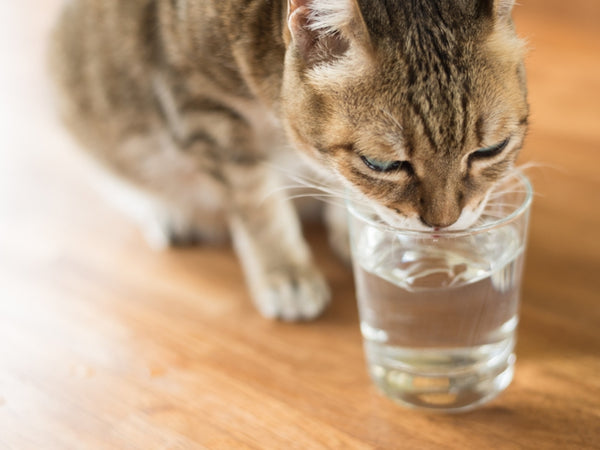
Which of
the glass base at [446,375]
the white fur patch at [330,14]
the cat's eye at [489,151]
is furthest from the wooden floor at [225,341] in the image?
the white fur patch at [330,14]

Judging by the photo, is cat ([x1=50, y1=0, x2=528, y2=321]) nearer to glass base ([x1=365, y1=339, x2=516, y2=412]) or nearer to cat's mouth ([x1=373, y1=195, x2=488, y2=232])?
cat's mouth ([x1=373, y1=195, x2=488, y2=232])

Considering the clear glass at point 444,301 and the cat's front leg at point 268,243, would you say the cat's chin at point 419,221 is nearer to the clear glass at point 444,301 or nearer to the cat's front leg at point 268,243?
the clear glass at point 444,301

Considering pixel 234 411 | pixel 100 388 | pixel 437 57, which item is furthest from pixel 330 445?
pixel 437 57

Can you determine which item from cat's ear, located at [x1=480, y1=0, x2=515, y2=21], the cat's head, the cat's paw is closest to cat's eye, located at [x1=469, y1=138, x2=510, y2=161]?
the cat's head

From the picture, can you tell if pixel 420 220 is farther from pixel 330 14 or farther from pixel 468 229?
pixel 330 14

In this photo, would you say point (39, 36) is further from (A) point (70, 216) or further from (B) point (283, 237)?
(B) point (283, 237)
